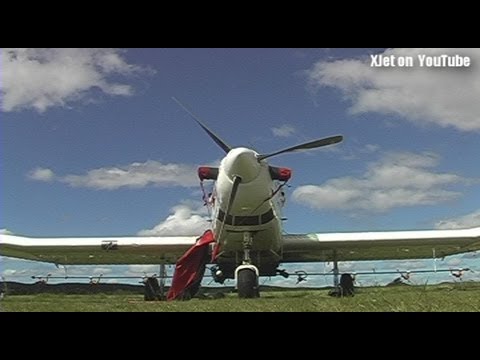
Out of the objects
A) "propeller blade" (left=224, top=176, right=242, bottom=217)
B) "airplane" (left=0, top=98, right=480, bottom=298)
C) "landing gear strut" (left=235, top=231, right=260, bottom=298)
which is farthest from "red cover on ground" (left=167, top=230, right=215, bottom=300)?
"landing gear strut" (left=235, top=231, right=260, bottom=298)

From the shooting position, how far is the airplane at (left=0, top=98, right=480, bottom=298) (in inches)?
250

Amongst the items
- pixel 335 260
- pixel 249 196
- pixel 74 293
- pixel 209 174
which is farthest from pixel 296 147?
pixel 335 260

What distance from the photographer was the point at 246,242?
6.88 m

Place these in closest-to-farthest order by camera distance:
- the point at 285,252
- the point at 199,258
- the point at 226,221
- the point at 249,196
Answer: the point at 249,196 < the point at 226,221 < the point at 199,258 < the point at 285,252

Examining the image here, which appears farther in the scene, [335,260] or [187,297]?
[335,260]

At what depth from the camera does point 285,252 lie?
28.2 ft

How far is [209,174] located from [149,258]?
3.72 metres

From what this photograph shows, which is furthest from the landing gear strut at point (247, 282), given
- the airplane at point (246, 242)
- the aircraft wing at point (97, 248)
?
the aircraft wing at point (97, 248)

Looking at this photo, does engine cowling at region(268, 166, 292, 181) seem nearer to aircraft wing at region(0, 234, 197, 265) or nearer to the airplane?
the airplane

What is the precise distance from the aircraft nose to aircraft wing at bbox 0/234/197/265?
3.07 metres

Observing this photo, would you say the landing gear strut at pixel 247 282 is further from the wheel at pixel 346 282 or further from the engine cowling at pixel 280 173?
the wheel at pixel 346 282

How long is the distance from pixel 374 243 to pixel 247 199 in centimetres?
368

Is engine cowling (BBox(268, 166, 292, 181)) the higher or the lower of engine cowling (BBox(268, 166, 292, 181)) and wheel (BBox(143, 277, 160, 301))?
the higher

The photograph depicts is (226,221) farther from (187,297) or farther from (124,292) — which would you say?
(124,292)
